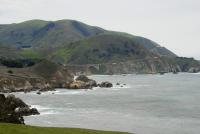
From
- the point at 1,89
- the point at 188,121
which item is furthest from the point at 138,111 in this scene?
the point at 1,89

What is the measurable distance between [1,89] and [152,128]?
11031 centimetres

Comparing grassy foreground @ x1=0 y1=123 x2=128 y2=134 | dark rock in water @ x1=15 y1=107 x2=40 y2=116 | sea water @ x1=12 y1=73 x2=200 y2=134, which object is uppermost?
grassy foreground @ x1=0 y1=123 x2=128 y2=134

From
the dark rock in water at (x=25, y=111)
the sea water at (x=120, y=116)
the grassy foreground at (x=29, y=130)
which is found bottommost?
the sea water at (x=120, y=116)

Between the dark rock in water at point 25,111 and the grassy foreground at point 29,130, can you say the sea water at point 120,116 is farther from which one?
the grassy foreground at point 29,130

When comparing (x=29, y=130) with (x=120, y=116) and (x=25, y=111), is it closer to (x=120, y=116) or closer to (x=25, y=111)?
(x=25, y=111)

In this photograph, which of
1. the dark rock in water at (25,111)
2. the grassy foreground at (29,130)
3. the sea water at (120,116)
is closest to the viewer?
the grassy foreground at (29,130)

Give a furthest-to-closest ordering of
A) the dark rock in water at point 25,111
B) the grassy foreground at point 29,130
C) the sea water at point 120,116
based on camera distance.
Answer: the dark rock in water at point 25,111, the sea water at point 120,116, the grassy foreground at point 29,130

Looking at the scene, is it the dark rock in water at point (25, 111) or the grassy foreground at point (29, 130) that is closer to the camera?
the grassy foreground at point (29, 130)

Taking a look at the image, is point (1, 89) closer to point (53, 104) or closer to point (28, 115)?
point (53, 104)

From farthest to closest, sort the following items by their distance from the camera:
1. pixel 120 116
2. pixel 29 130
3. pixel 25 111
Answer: pixel 120 116 < pixel 25 111 < pixel 29 130

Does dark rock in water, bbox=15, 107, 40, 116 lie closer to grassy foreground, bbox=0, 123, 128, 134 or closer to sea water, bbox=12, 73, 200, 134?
sea water, bbox=12, 73, 200, 134

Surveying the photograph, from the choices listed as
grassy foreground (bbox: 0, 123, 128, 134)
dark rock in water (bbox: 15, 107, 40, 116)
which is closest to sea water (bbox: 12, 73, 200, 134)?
dark rock in water (bbox: 15, 107, 40, 116)

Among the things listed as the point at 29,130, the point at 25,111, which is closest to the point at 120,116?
the point at 25,111

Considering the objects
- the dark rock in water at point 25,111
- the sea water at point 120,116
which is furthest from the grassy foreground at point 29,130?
the dark rock in water at point 25,111
